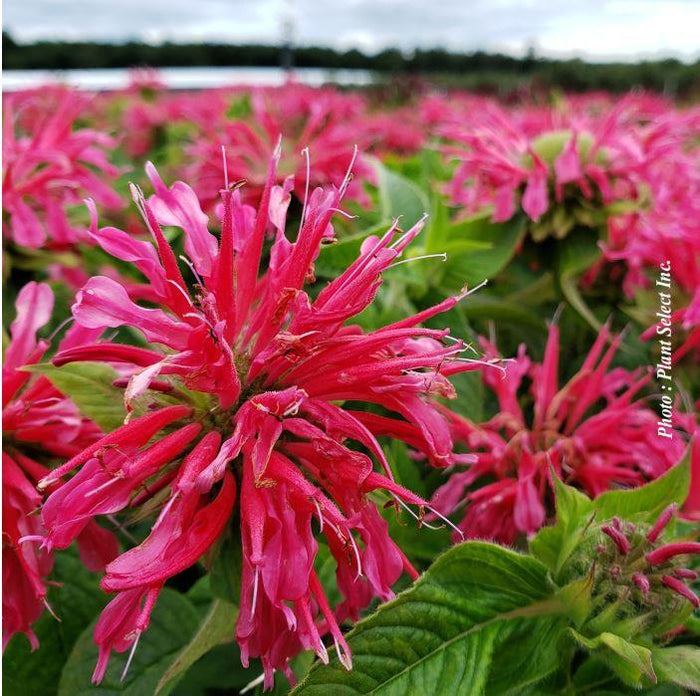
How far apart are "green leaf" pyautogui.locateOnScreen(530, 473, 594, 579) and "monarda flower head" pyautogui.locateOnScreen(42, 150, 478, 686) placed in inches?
3.0

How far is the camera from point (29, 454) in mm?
488

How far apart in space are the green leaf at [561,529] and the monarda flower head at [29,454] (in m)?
0.27

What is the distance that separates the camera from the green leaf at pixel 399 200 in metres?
0.65

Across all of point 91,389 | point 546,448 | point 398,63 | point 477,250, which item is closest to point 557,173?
point 477,250

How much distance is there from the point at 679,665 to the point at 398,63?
5725 millimetres

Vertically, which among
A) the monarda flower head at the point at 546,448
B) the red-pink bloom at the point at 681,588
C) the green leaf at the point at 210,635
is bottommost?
the green leaf at the point at 210,635

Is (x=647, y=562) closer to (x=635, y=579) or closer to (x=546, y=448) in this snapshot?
(x=635, y=579)

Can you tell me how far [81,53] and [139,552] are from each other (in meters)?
2.46

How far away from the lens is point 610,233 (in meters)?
0.76

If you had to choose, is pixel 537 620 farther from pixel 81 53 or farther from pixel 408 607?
pixel 81 53

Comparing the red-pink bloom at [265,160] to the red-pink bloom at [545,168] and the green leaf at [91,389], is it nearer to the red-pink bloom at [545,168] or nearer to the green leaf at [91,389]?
the red-pink bloom at [545,168]

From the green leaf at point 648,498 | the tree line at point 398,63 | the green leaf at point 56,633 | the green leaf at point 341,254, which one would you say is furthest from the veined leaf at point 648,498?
the tree line at point 398,63

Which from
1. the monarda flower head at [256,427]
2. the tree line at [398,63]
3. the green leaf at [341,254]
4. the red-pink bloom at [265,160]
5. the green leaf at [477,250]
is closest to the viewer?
the monarda flower head at [256,427]

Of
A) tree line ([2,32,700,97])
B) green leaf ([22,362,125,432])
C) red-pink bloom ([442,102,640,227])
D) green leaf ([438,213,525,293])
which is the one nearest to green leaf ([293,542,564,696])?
green leaf ([22,362,125,432])
